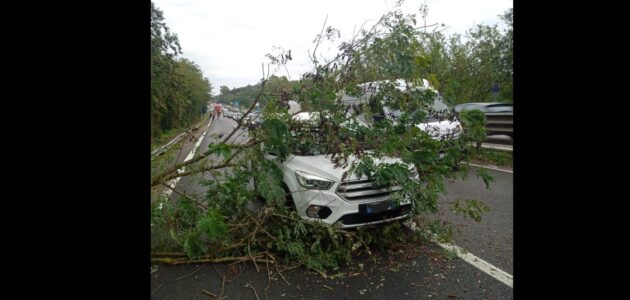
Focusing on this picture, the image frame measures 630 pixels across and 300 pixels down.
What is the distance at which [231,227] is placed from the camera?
11.7ft

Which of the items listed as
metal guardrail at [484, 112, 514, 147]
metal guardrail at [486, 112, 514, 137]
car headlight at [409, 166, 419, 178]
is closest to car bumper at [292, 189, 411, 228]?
car headlight at [409, 166, 419, 178]

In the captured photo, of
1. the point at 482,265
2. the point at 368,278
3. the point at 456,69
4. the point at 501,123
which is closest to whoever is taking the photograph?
the point at 368,278

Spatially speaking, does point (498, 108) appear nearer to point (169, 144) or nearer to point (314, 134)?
point (314, 134)

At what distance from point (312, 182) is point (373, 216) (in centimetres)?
73

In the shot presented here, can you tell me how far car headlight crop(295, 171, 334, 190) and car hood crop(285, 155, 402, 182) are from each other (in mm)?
45

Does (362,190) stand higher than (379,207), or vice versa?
(362,190)

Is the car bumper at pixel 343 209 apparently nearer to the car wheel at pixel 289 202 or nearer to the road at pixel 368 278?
the car wheel at pixel 289 202

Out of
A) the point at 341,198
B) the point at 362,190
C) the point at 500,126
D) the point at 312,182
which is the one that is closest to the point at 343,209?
the point at 341,198

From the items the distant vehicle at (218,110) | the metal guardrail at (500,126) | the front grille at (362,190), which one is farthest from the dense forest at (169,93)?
A: the metal guardrail at (500,126)

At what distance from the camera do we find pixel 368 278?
317 cm

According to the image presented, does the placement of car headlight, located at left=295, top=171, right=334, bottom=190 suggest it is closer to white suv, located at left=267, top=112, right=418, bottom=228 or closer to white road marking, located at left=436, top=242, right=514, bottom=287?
white suv, located at left=267, top=112, right=418, bottom=228
